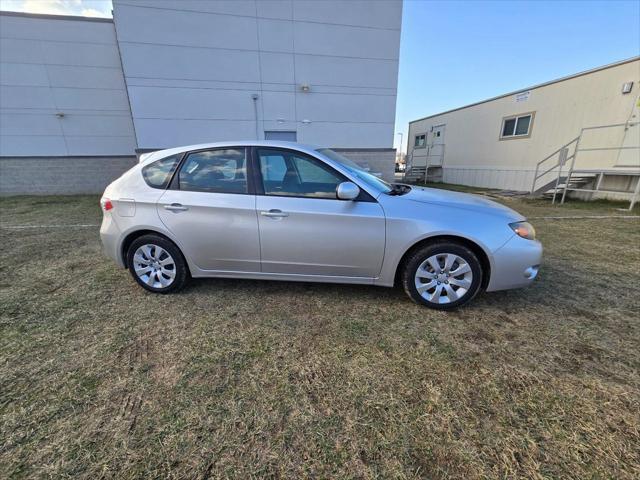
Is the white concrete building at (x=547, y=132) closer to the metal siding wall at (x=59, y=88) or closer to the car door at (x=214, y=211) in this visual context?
the car door at (x=214, y=211)

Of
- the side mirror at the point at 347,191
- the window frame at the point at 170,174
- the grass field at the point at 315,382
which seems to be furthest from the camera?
the window frame at the point at 170,174

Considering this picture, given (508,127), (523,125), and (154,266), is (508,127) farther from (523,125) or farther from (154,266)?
(154,266)

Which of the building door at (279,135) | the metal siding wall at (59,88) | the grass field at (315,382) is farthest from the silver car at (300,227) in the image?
the metal siding wall at (59,88)

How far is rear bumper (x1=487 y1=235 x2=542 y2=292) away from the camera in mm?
2611

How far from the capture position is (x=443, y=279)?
8.92ft

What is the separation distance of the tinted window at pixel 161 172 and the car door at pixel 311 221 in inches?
36.0

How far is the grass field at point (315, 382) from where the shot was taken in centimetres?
144

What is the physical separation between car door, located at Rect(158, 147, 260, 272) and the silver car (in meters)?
0.01

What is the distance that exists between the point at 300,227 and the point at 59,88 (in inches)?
544

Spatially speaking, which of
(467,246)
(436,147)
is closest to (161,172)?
(467,246)

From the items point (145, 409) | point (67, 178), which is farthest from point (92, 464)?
point (67, 178)

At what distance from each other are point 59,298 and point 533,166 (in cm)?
1448

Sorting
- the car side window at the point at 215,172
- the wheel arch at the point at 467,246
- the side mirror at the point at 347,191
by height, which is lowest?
the wheel arch at the point at 467,246

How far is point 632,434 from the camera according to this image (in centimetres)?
154
